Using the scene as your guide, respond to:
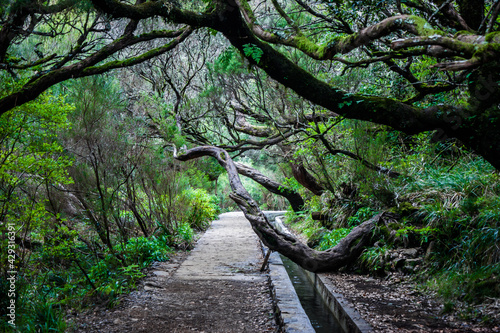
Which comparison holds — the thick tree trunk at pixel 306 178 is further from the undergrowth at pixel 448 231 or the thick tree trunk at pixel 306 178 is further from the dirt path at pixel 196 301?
the dirt path at pixel 196 301

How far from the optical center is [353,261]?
614cm

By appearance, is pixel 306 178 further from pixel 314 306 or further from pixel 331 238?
pixel 314 306

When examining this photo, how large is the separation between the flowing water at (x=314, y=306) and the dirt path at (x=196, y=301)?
62 cm

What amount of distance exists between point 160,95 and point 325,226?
660 centimetres

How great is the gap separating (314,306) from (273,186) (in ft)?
28.4

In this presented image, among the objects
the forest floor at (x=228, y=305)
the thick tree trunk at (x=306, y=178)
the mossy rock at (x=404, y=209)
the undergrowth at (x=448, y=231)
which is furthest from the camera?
the thick tree trunk at (x=306, y=178)

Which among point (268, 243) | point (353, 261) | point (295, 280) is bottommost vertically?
point (295, 280)

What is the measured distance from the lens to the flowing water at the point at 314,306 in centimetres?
435

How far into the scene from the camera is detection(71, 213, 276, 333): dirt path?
3953 mm

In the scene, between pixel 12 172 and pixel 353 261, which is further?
pixel 353 261

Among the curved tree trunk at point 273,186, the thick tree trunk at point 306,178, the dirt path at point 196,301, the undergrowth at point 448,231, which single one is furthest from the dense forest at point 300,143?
the curved tree trunk at point 273,186

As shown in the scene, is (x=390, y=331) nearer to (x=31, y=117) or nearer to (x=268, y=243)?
(x=268, y=243)

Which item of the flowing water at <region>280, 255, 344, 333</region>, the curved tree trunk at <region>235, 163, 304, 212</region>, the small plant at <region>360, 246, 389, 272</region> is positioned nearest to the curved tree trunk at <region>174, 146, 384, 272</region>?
the small plant at <region>360, 246, 389, 272</region>

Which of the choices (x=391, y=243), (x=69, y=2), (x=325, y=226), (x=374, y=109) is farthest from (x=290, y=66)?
(x=325, y=226)
